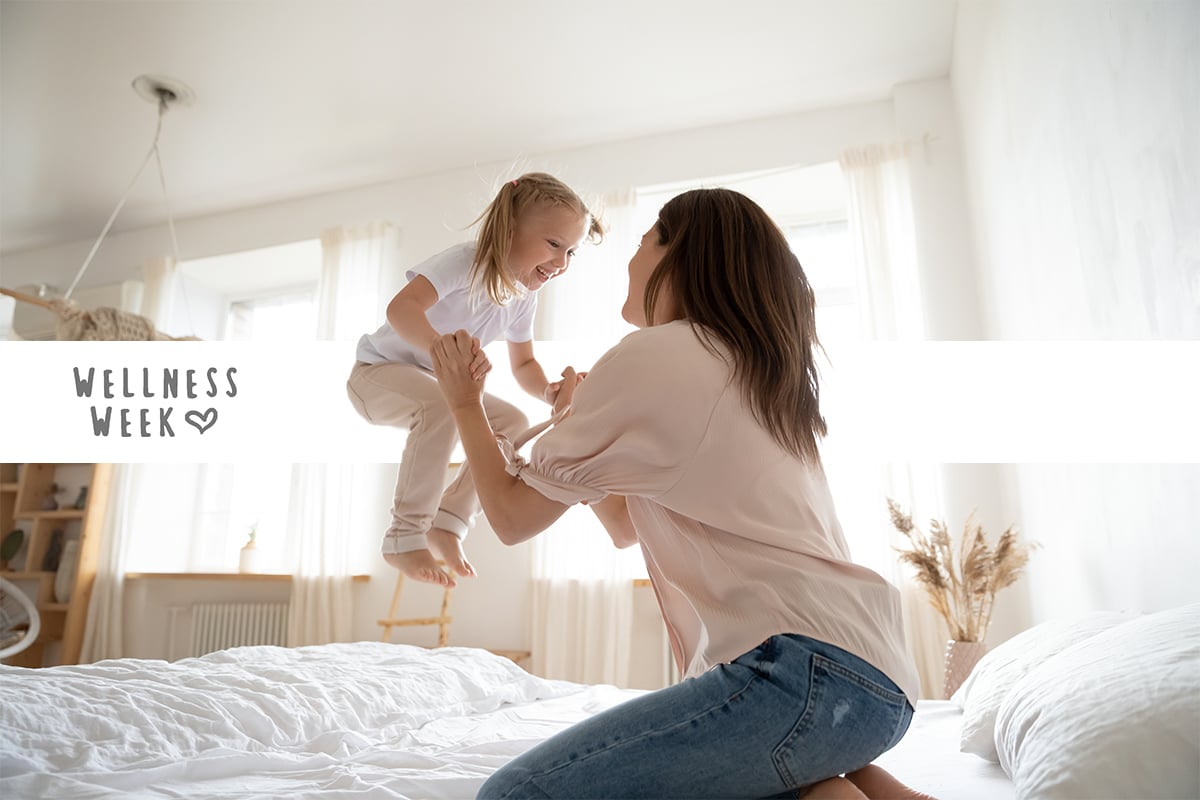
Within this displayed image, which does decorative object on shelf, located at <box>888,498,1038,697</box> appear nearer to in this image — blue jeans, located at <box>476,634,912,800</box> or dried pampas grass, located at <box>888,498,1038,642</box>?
dried pampas grass, located at <box>888,498,1038,642</box>

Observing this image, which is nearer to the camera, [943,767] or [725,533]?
[725,533]

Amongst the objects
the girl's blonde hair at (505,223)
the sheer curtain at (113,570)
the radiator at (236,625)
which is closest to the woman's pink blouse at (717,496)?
the girl's blonde hair at (505,223)

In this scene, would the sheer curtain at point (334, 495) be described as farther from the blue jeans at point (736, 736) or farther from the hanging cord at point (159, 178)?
the blue jeans at point (736, 736)

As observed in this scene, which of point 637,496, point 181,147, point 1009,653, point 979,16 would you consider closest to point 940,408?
point 1009,653

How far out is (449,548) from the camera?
Answer: 5.55 feet

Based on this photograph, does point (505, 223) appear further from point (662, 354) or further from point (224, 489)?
point (224, 489)

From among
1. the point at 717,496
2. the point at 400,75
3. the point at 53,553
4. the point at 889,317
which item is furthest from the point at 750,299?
the point at 53,553

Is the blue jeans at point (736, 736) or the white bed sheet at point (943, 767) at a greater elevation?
the blue jeans at point (736, 736)

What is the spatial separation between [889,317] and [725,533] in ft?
10.2

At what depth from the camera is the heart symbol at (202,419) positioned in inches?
94.1

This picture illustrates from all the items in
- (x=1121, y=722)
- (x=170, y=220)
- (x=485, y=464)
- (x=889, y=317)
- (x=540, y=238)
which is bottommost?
(x=1121, y=722)

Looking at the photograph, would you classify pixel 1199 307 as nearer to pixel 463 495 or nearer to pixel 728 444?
pixel 728 444

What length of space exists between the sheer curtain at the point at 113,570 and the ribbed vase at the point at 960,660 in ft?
14.3

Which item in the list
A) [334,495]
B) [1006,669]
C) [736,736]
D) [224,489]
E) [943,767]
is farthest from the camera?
[224,489]
